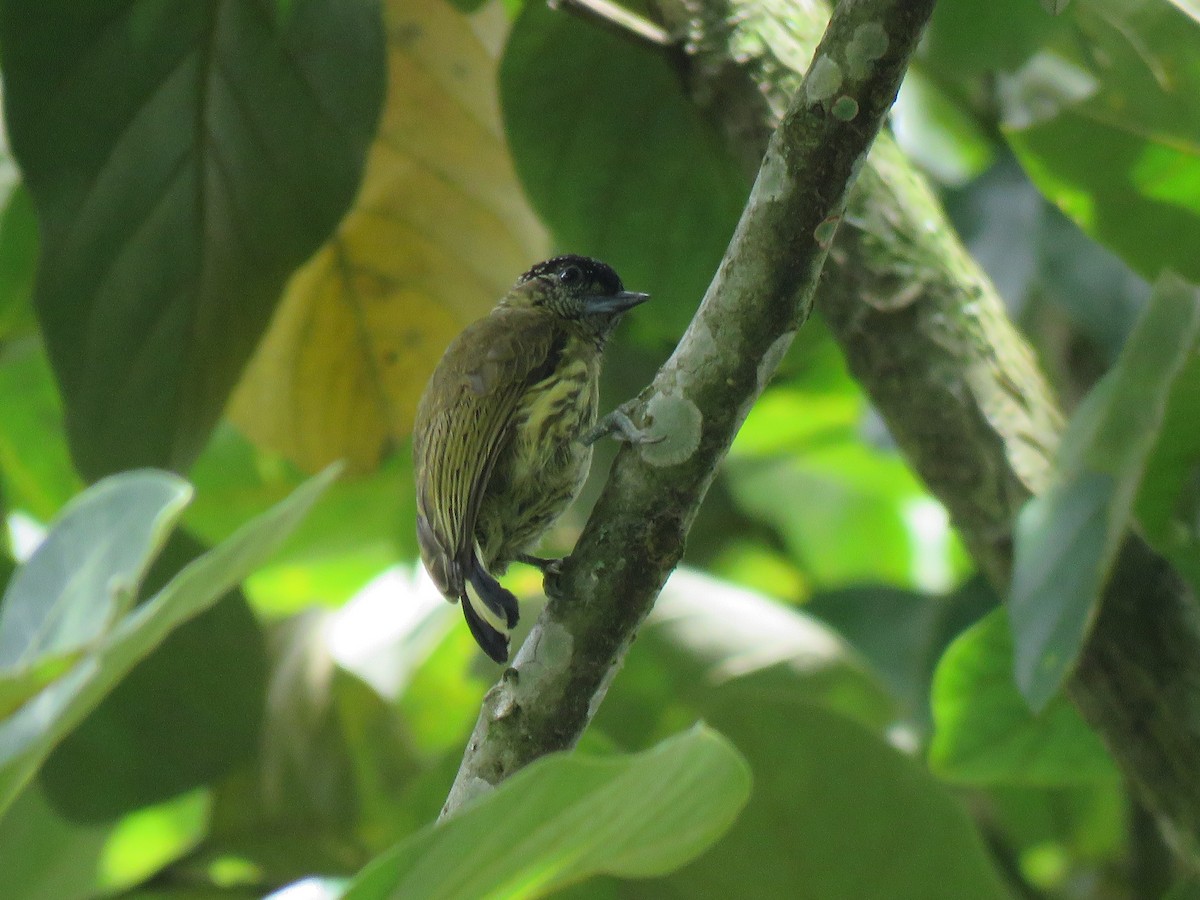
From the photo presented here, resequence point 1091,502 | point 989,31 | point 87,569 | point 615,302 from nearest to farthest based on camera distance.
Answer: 1. point 87,569
2. point 1091,502
3. point 989,31
4. point 615,302

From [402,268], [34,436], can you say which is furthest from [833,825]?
[34,436]

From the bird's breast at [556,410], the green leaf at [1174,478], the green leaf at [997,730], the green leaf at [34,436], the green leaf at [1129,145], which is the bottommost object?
the green leaf at [34,436]

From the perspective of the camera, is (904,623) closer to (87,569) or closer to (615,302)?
(615,302)

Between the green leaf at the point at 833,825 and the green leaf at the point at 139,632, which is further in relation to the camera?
the green leaf at the point at 833,825

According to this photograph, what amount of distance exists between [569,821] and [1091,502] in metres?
0.86

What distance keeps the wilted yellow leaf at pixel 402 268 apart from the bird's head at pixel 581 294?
0.26 feet

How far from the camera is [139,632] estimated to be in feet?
3.70

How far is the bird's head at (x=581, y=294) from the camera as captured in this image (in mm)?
2691

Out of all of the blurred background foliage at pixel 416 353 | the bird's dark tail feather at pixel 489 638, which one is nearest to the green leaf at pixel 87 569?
the blurred background foliage at pixel 416 353

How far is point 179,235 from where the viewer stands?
92.4 inches

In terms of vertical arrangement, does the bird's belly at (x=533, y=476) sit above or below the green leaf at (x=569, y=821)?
below

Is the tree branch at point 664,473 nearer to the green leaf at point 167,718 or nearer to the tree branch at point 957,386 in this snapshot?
the tree branch at point 957,386

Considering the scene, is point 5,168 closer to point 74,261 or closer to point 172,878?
point 74,261

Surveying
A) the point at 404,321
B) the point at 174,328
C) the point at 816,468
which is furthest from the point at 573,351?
the point at 816,468
